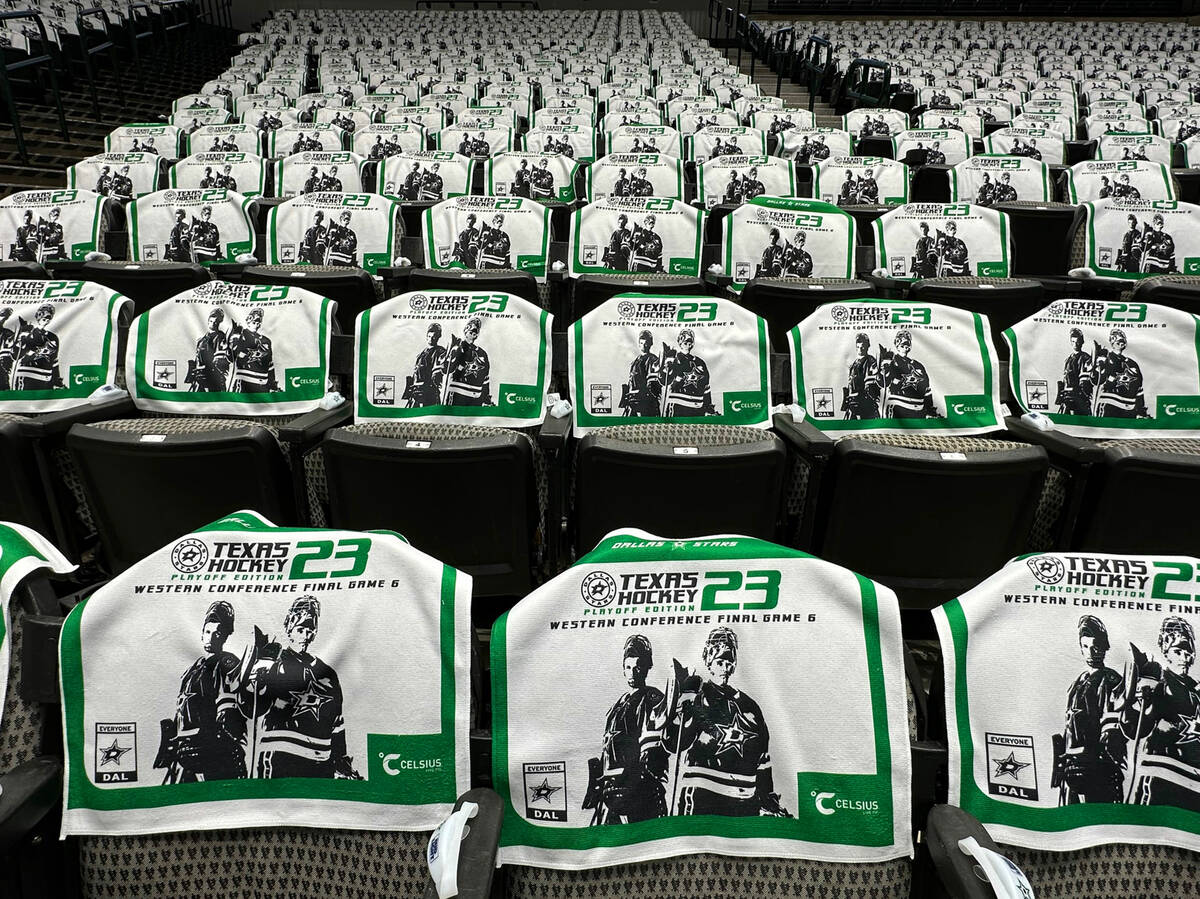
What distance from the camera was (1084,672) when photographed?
1042 mm

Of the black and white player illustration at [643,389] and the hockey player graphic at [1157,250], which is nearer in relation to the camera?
the black and white player illustration at [643,389]

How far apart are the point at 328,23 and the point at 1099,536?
62.9ft

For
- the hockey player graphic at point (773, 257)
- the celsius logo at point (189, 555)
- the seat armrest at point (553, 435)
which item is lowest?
the celsius logo at point (189, 555)

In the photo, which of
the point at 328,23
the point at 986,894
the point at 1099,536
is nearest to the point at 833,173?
the point at 1099,536

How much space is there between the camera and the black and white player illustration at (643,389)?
7.41 ft

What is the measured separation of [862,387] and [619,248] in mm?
1748

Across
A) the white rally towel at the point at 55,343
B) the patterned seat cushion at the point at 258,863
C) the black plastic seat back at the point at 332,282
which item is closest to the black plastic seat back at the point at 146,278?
the black plastic seat back at the point at 332,282

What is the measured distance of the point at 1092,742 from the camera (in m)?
1.03

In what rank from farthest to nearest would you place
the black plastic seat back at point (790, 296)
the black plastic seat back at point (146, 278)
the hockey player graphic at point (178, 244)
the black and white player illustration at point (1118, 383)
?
the hockey player graphic at point (178, 244)
the black plastic seat back at point (146, 278)
the black plastic seat back at point (790, 296)
the black and white player illustration at point (1118, 383)

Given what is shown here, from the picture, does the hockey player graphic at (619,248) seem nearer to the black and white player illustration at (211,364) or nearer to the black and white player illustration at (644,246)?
the black and white player illustration at (644,246)

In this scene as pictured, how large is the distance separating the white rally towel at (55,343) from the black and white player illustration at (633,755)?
220 cm

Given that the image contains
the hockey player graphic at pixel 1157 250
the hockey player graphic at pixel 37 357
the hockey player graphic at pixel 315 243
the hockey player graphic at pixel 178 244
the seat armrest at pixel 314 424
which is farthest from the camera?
the hockey player graphic at pixel 178 244

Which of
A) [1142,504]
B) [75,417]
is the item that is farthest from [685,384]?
[75,417]

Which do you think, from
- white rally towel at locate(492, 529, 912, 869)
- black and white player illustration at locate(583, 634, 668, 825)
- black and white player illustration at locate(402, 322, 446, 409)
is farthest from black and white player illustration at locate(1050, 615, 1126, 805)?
black and white player illustration at locate(402, 322, 446, 409)
